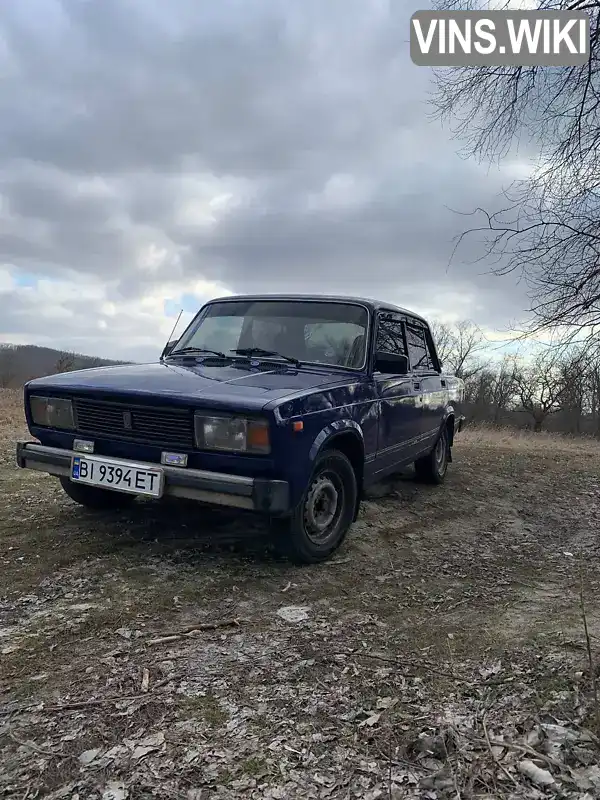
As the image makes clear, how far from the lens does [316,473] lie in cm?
365

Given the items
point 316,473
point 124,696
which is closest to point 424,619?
point 316,473

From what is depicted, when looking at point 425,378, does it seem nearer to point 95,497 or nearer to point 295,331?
point 295,331

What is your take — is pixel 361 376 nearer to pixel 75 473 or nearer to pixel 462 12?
pixel 75 473

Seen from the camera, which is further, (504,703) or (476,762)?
(504,703)

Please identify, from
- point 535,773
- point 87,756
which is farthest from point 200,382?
point 535,773

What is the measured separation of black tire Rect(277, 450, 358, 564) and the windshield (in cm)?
86

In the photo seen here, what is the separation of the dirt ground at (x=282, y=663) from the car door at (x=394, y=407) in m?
0.72

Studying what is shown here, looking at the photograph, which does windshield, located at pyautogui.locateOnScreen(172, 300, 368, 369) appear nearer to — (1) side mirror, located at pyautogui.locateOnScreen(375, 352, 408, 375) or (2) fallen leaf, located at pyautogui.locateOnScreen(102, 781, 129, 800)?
(1) side mirror, located at pyautogui.locateOnScreen(375, 352, 408, 375)

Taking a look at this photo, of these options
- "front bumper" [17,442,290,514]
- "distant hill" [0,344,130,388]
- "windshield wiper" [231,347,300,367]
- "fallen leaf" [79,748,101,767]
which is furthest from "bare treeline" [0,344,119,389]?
"fallen leaf" [79,748,101,767]

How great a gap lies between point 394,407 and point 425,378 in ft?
3.97

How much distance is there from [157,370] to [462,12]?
4870mm

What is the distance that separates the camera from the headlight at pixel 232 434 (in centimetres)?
324

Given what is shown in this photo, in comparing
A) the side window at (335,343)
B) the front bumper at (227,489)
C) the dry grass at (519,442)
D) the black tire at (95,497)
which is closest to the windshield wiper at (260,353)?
the side window at (335,343)

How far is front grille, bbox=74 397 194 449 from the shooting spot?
3.43 metres
